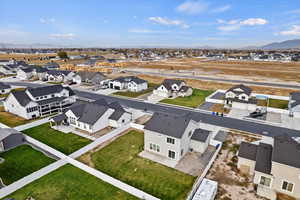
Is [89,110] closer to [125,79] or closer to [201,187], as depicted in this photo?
[201,187]

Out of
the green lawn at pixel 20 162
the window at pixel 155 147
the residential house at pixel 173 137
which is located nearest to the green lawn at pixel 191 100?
the residential house at pixel 173 137

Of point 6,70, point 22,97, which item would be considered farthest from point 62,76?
point 6,70

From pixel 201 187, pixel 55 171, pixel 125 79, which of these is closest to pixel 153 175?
pixel 201 187

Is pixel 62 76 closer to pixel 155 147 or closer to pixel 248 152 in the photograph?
pixel 155 147

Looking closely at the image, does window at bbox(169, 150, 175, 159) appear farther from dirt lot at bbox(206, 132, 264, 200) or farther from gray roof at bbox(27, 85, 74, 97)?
gray roof at bbox(27, 85, 74, 97)

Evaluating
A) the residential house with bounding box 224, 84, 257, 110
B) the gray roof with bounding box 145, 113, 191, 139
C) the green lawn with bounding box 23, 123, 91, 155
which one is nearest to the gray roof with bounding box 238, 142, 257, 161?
the gray roof with bounding box 145, 113, 191, 139

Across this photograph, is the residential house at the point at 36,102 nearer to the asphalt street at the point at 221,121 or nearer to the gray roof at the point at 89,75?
the asphalt street at the point at 221,121
